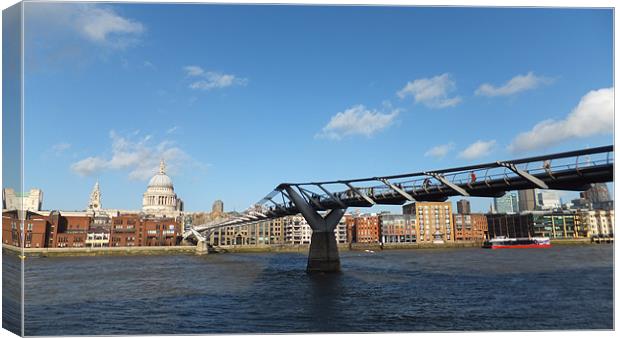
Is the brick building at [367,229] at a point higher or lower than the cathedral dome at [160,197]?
lower

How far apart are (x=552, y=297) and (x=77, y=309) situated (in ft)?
76.8

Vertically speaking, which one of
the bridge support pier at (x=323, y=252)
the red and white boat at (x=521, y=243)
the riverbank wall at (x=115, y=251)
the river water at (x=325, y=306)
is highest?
the bridge support pier at (x=323, y=252)

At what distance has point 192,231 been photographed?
116 m

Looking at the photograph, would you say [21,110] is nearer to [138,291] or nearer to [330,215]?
[138,291]

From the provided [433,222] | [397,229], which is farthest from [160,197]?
[433,222]

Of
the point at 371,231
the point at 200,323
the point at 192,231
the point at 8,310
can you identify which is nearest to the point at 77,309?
the point at 200,323

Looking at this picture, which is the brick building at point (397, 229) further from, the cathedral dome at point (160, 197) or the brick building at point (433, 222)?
the cathedral dome at point (160, 197)

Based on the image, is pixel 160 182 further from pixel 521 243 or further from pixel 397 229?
pixel 521 243

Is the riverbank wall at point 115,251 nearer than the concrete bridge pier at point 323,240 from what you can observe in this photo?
No

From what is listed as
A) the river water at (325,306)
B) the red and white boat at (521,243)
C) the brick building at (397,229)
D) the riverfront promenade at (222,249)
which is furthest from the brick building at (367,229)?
the river water at (325,306)

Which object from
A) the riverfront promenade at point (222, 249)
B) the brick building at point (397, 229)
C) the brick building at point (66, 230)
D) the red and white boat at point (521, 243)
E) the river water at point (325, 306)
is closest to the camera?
the river water at point (325, 306)

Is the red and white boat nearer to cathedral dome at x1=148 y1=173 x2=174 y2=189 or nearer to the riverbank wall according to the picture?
the riverbank wall

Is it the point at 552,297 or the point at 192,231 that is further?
the point at 192,231

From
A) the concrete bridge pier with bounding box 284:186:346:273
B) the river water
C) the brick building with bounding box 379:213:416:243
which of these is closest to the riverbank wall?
the brick building with bounding box 379:213:416:243
